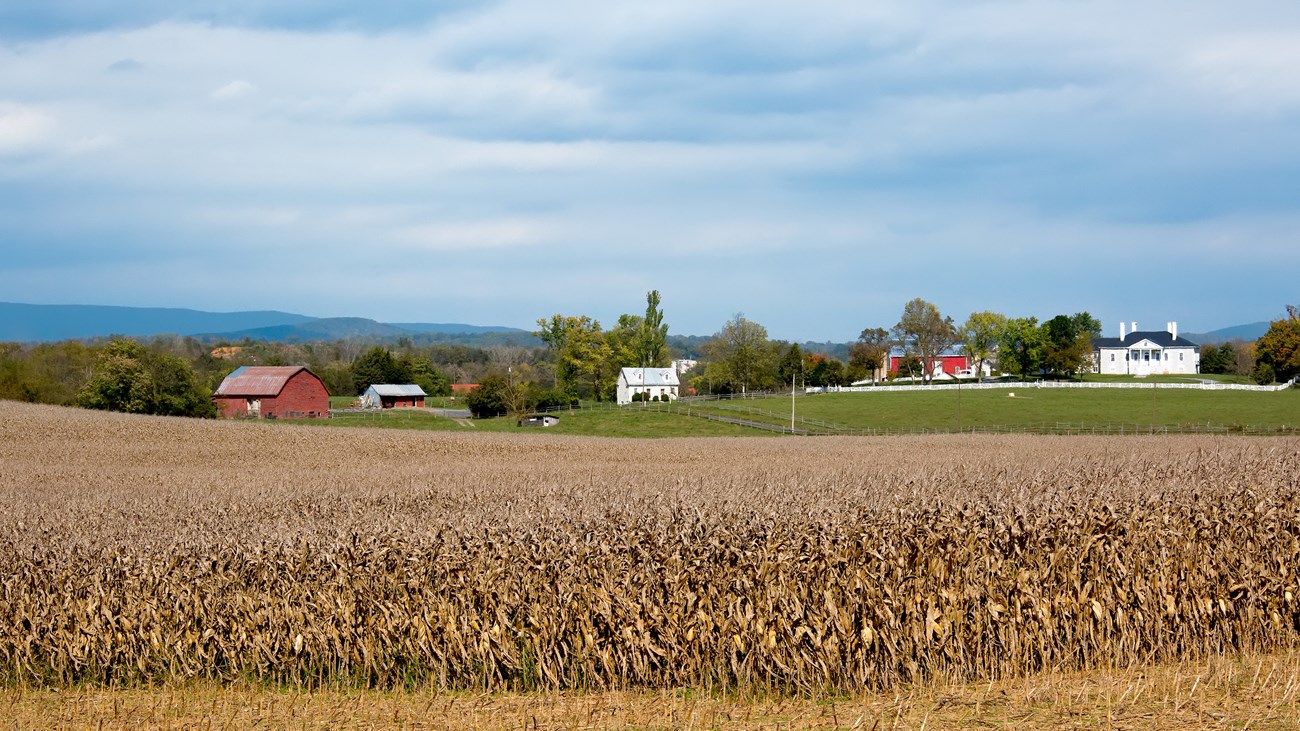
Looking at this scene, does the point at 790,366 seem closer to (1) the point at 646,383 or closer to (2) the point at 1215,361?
(1) the point at 646,383

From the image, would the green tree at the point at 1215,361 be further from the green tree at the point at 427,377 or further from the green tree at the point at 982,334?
the green tree at the point at 427,377

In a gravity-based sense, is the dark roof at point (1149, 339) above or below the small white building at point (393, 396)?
above

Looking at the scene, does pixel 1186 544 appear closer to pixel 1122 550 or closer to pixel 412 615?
pixel 1122 550

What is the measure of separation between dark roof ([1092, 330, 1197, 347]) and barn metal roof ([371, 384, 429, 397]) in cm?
12326

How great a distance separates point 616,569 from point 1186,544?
7.20m

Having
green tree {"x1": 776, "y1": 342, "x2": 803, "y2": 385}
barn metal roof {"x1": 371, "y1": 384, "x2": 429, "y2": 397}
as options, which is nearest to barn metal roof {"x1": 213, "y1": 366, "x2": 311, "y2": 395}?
barn metal roof {"x1": 371, "y1": 384, "x2": 429, "y2": 397}

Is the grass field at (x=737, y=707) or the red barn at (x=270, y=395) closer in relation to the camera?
the grass field at (x=737, y=707)

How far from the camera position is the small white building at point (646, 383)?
443 ft

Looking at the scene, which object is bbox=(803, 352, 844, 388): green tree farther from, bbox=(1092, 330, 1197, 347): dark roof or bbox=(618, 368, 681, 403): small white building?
bbox=(1092, 330, 1197, 347): dark roof

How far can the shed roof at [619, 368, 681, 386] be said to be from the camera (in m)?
137

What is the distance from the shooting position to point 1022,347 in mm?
151750

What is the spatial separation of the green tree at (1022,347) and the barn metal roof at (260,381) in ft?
341

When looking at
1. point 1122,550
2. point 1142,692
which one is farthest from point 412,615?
point 1122,550

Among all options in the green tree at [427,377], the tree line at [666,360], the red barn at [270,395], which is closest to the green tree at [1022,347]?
the tree line at [666,360]
